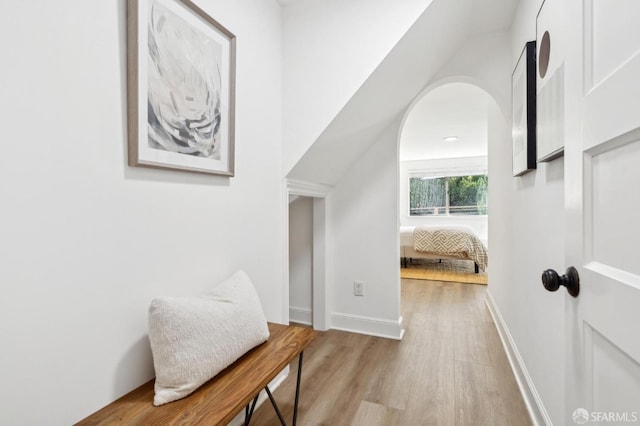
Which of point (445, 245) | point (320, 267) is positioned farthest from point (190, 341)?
point (445, 245)

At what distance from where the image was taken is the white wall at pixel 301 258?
2807 millimetres

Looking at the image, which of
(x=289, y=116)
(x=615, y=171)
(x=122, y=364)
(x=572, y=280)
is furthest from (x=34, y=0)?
(x=572, y=280)

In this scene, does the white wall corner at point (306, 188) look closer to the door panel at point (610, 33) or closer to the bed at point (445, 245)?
the door panel at point (610, 33)

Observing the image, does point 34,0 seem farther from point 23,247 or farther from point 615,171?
point 615,171

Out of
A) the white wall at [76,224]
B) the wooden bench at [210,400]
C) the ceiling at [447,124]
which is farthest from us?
the ceiling at [447,124]

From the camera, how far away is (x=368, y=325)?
2625mm

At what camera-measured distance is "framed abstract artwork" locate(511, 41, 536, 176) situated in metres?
1.51

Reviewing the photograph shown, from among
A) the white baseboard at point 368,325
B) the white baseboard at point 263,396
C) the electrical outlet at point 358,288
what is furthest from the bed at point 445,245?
the white baseboard at point 263,396

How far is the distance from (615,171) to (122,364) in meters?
1.40

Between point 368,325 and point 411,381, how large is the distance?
742 mm

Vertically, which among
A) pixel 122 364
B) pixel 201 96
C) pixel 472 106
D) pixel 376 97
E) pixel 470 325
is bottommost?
pixel 470 325

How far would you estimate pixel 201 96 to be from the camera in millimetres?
1270

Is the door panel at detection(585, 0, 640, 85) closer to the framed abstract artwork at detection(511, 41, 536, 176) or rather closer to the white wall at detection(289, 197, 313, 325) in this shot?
the framed abstract artwork at detection(511, 41, 536, 176)

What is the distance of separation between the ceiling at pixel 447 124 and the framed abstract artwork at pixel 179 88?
2.06 meters
